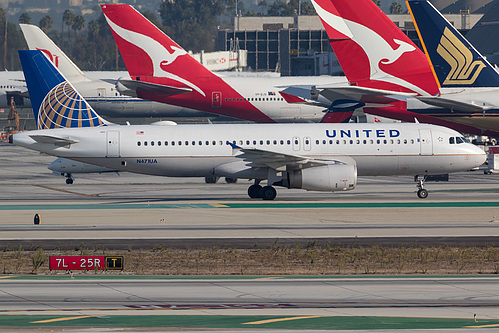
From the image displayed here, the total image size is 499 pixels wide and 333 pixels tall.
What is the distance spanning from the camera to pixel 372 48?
59.7 meters

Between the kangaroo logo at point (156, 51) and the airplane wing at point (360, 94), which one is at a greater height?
the kangaroo logo at point (156, 51)

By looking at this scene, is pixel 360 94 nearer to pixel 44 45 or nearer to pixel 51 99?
pixel 51 99

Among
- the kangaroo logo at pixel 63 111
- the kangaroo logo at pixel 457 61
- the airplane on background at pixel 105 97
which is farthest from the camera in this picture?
the airplane on background at pixel 105 97

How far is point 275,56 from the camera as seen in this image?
604 ft

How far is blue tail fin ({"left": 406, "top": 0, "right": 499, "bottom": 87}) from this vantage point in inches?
2190

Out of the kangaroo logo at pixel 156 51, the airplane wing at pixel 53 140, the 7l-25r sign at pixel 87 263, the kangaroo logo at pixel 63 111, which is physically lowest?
the 7l-25r sign at pixel 87 263

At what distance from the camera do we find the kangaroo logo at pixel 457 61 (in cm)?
5581

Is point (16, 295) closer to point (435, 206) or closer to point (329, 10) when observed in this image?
point (435, 206)

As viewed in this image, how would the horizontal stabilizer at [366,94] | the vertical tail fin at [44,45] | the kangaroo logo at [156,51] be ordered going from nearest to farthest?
the horizontal stabilizer at [366,94] < the kangaroo logo at [156,51] < the vertical tail fin at [44,45]

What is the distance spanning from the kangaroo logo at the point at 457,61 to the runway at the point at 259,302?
3419cm

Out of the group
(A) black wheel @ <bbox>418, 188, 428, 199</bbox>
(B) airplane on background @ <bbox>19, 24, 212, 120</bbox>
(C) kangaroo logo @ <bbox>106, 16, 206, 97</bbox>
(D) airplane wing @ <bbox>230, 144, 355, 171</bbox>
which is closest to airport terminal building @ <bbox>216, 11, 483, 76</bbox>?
(B) airplane on background @ <bbox>19, 24, 212, 120</bbox>

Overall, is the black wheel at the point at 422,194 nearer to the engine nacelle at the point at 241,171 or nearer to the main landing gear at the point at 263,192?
the main landing gear at the point at 263,192

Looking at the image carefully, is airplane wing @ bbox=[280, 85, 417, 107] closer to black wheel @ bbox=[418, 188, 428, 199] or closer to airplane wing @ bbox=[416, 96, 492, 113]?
airplane wing @ bbox=[416, 96, 492, 113]

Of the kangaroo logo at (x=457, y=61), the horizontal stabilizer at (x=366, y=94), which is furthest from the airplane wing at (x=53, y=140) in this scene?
the kangaroo logo at (x=457, y=61)
